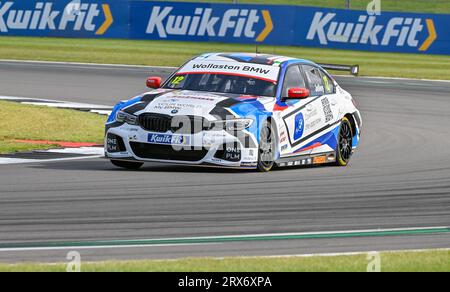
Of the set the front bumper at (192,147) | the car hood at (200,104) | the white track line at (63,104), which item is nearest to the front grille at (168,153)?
the front bumper at (192,147)

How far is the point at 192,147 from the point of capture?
13.6 m

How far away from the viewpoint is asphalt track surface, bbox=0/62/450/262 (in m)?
9.20

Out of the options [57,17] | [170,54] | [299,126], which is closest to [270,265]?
[299,126]

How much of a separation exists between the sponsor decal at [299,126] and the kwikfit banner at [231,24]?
23434 millimetres

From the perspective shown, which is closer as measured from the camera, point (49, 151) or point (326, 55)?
point (49, 151)

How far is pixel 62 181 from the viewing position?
12.8m

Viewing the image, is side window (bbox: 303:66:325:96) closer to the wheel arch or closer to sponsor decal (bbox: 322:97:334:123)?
sponsor decal (bbox: 322:97:334:123)

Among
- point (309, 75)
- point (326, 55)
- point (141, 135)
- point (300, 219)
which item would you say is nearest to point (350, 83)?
point (326, 55)

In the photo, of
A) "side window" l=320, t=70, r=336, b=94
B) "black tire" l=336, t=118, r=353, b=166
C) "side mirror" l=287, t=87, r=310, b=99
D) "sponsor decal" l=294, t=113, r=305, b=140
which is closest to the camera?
"side mirror" l=287, t=87, r=310, b=99

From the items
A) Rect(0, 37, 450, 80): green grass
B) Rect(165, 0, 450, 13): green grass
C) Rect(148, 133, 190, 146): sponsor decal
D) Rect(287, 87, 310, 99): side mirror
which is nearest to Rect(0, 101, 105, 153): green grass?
Rect(148, 133, 190, 146): sponsor decal

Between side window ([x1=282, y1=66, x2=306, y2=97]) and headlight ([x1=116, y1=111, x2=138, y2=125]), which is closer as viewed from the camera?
headlight ([x1=116, y1=111, x2=138, y2=125])

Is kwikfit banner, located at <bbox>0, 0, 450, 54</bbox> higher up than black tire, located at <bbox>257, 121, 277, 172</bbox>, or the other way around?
kwikfit banner, located at <bbox>0, 0, 450, 54</bbox>

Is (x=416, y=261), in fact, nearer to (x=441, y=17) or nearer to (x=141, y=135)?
(x=141, y=135)
